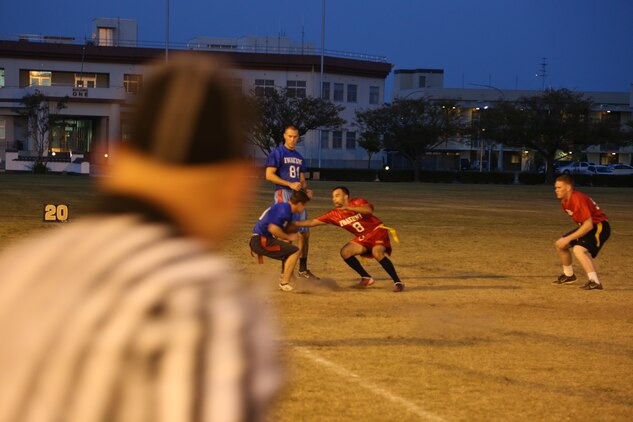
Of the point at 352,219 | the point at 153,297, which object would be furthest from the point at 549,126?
the point at 153,297

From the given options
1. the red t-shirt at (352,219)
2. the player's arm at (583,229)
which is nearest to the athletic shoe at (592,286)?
the player's arm at (583,229)

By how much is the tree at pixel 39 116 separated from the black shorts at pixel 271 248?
212 ft

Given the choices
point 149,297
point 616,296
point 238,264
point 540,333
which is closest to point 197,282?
point 149,297

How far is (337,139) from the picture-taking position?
89250 mm

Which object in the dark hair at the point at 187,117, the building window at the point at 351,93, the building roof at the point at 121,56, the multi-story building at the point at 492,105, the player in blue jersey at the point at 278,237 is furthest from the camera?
the multi-story building at the point at 492,105

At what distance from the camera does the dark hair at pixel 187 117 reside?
1.50 meters

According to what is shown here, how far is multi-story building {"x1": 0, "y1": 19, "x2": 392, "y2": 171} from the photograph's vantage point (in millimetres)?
81188

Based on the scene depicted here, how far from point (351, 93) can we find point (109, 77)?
21.5 m

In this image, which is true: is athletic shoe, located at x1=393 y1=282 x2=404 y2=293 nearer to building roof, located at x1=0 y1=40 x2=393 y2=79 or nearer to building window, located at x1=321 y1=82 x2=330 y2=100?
building roof, located at x1=0 y1=40 x2=393 y2=79

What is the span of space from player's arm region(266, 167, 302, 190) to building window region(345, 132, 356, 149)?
76730mm

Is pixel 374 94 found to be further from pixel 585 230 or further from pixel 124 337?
pixel 124 337

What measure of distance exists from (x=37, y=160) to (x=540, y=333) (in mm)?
61148

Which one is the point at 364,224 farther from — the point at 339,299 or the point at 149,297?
the point at 149,297

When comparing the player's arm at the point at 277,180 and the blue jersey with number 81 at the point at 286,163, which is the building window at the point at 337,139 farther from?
the player's arm at the point at 277,180
